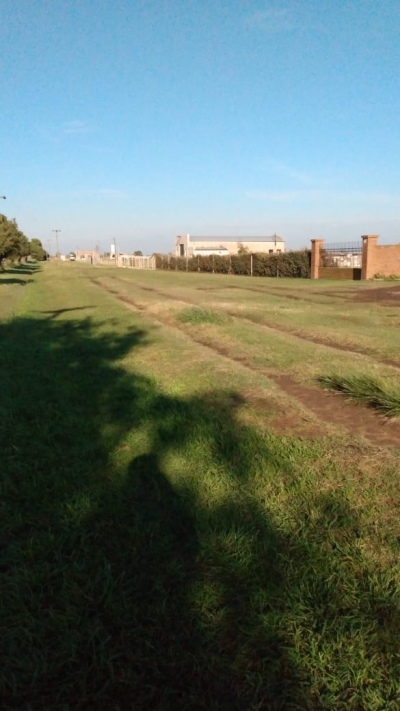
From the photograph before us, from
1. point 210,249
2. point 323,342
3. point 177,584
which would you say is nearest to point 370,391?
point 177,584

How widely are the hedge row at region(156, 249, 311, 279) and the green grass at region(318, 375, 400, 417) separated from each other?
30.4 meters

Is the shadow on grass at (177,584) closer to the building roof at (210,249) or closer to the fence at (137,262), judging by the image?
the fence at (137,262)

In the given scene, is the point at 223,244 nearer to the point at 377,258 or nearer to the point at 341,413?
the point at 377,258

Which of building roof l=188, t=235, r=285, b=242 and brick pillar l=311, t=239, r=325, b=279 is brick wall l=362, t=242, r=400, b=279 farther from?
building roof l=188, t=235, r=285, b=242

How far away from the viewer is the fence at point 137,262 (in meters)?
75.3

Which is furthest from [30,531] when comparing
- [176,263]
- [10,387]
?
[176,263]

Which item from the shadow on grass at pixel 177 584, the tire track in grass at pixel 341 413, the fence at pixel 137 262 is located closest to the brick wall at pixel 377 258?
the tire track in grass at pixel 341 413

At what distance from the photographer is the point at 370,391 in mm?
5012

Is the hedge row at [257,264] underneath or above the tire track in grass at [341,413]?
above

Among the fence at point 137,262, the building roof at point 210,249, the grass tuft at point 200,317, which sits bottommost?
the grass tuft at point 200,317

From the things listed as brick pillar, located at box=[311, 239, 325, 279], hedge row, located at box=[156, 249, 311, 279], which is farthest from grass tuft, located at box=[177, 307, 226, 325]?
hedge row, located at box=[156, 249, 311, 279]

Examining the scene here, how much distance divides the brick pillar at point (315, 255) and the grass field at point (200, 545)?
28.9m

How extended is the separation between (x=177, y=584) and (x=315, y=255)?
1302 inches

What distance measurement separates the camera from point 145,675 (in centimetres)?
A: 183
